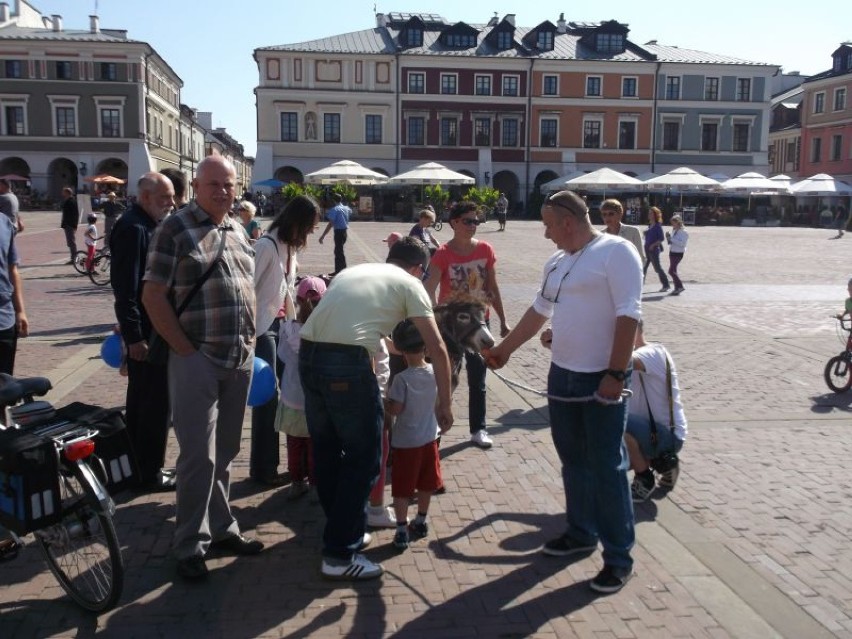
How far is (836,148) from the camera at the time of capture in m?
61.6

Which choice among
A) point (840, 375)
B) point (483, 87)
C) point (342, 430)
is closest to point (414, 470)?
point (342, 430)

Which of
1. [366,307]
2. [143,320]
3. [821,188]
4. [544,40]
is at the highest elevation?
[544,40]

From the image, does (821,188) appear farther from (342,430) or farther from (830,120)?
(342,430)

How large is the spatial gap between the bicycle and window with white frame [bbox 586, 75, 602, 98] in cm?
5901

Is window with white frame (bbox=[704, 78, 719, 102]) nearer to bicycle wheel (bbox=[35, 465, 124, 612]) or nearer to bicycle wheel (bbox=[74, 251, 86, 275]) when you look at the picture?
bicycle wheel (bbox=[74, 251, 86, 275])

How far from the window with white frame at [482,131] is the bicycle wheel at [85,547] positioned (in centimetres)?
5633

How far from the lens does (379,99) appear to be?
57.2m

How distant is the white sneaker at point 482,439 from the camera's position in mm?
6293

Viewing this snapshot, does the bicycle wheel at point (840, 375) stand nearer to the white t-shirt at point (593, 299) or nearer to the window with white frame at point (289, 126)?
the white t-shirt at point (593, 299)

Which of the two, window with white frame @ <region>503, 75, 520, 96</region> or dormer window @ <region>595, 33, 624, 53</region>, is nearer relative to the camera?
window with white frame @ <region>503, 75, 520, 96</region>

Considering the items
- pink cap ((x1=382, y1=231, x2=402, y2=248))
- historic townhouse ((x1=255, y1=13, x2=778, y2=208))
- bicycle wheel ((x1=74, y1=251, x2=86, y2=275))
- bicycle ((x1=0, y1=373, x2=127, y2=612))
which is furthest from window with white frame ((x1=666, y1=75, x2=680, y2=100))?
bicycle ((x1=0, y1=373, x2=127, y2=612))

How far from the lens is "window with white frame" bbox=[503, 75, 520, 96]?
57844 millimetres

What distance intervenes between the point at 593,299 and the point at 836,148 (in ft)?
216

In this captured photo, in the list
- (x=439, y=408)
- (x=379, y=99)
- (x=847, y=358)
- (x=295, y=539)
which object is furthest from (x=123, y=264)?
(x=379, y=99)
